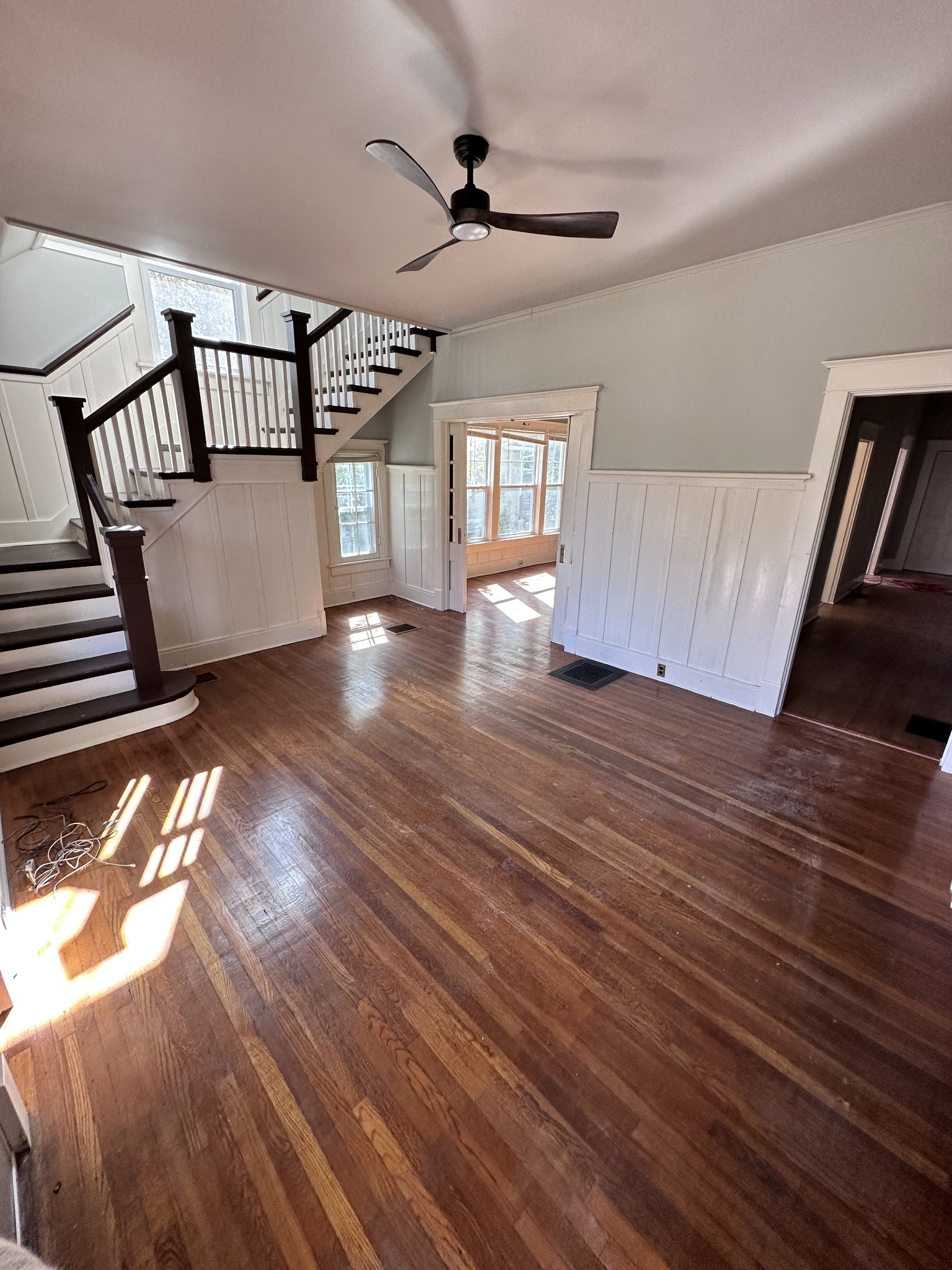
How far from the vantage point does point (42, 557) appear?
3.82 meters

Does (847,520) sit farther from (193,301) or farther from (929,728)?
(193,301)

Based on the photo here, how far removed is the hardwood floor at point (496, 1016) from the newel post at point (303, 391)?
2770 mm

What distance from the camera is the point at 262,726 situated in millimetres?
3434

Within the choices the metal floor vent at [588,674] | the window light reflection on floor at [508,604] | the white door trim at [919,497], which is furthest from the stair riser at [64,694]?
the white door trim at [919,497]

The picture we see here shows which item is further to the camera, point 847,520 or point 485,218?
point 847,520

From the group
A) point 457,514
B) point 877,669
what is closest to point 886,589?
point 877,669

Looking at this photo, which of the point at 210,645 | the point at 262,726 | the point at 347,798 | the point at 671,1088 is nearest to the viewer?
the point at 671,1088

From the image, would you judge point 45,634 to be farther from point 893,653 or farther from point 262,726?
point 893,653

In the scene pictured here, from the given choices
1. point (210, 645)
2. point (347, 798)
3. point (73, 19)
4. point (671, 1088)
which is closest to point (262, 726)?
point (347, 798)

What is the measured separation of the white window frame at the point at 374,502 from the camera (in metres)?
5.80

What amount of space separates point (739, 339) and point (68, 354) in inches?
217

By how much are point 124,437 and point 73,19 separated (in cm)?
370

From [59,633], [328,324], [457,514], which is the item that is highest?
[328,324]

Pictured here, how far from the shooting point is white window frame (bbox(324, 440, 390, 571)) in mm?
5801
